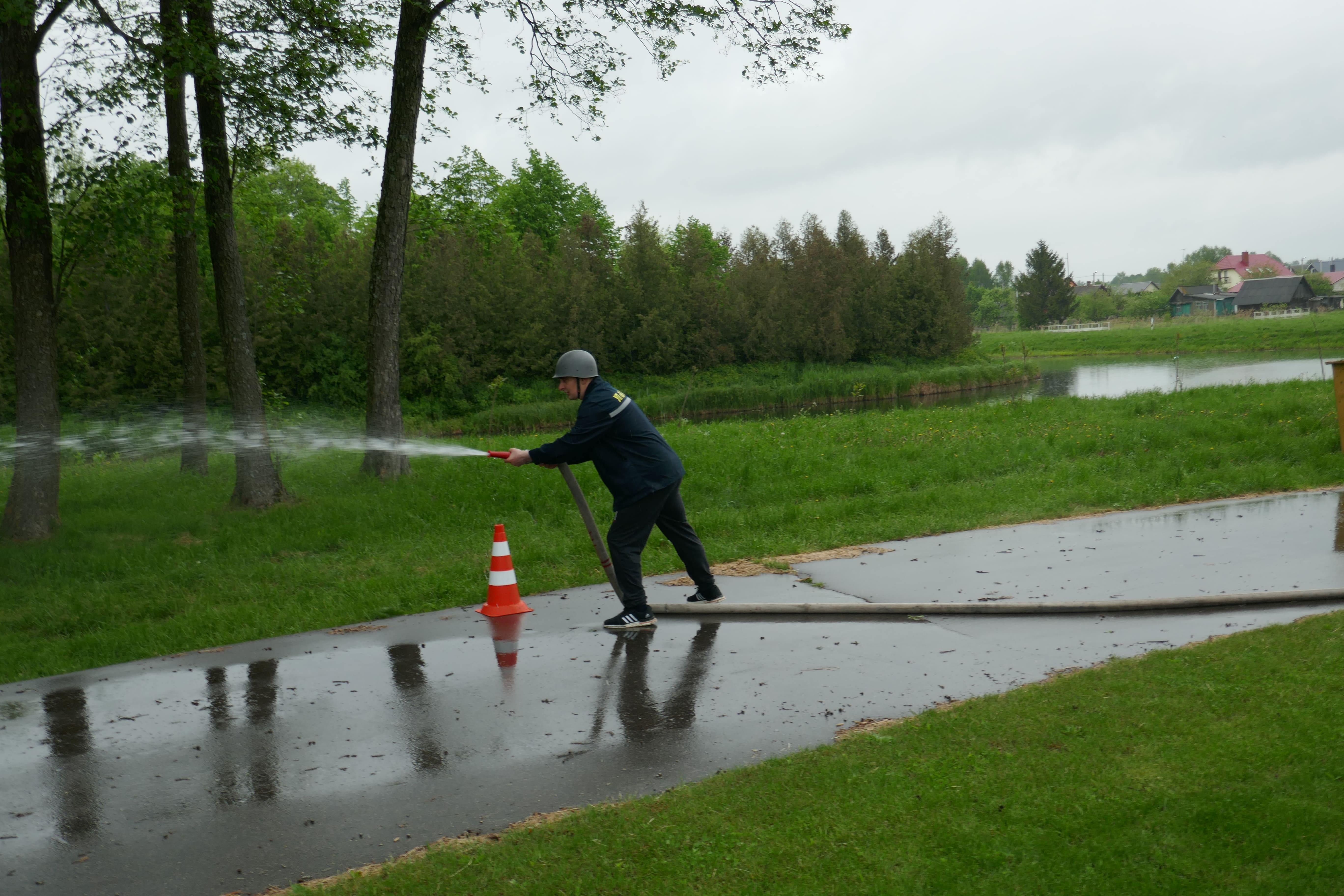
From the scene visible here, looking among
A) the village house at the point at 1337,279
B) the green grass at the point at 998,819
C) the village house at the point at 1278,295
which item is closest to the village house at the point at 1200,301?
the village house at the point at 1278,295

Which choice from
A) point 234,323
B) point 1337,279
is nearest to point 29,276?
point 234,323

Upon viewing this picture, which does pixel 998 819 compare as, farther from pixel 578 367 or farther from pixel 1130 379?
pixel 1130 379

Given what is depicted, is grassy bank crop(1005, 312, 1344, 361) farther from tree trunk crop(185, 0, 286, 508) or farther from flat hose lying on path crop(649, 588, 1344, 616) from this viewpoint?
tree trunk crop(185, 0, 286, 508)

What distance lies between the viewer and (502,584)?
8.03 metres

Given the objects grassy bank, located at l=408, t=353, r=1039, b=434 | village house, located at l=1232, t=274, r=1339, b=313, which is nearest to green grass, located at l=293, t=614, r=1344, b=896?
grassy bank, located at l=408, t=353, r=1039, b=434

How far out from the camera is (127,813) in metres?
4.42

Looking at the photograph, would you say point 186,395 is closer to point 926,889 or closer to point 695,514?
point 695,514

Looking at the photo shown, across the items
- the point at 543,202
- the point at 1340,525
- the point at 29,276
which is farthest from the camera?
the point at 543,202

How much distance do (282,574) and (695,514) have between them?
4453 mm

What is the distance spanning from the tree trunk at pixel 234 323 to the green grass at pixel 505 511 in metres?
0.47

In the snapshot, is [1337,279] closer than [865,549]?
No

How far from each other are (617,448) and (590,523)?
638 millimetres

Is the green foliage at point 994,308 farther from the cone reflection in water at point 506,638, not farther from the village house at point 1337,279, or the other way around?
the cone reflection in water at point 506,638

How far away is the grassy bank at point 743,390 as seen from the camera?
38.9m
